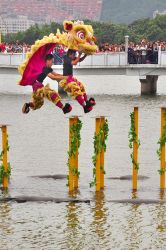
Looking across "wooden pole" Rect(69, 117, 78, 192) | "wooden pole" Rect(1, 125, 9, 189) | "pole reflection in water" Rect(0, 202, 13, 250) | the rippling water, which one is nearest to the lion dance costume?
"wooden pole" Rect(69, 117, 78, 192)

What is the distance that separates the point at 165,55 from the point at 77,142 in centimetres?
4680

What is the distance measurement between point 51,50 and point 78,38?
3.49ft

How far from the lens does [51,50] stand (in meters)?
27.5

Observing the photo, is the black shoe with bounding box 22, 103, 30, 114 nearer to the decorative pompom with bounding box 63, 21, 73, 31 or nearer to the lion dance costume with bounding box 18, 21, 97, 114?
the lion dance costume with bounding box 18, 21, 97, 114

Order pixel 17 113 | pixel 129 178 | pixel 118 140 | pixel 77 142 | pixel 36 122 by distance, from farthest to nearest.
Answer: pixel 17 113
pixel 36 122
pixel 118 140
pixel 129 178
pixel 77 142

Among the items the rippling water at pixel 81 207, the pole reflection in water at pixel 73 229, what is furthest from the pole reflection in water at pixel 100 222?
the pole reflection in water at pixel 73 229

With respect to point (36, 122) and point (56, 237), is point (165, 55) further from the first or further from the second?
point (56, 237)

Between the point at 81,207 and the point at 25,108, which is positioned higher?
the point at 25,108

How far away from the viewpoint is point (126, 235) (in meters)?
22.5

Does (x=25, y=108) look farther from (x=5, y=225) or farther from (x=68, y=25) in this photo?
(x=5, y=225)

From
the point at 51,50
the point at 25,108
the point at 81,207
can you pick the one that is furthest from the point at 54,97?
the point at 81,207

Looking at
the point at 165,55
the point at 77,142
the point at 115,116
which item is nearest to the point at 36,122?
the point at 115,116

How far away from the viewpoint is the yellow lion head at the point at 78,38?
26750mm

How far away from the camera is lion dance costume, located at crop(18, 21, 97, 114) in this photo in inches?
1056
